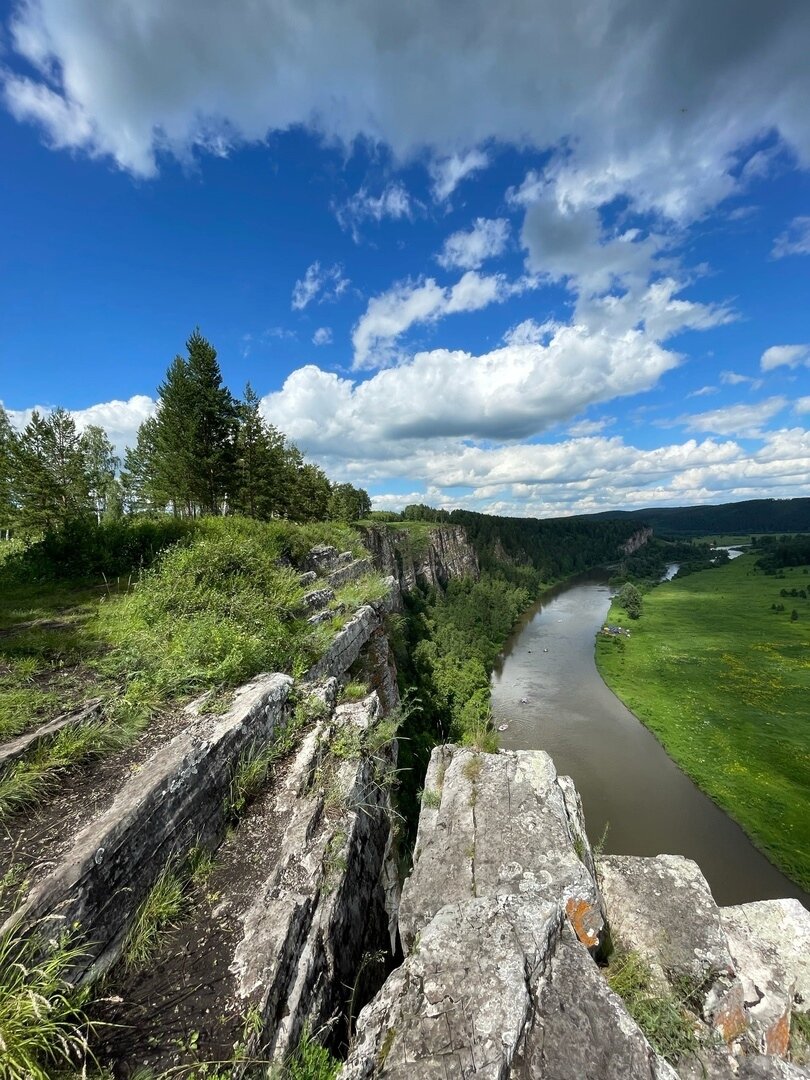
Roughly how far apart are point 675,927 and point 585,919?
1.38m

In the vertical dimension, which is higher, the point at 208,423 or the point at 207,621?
the point at 208,423

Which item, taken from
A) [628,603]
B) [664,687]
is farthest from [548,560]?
→ [664,687]

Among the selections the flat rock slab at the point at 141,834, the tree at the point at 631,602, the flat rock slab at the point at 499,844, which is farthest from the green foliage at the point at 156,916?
the tree at the point at 631,602

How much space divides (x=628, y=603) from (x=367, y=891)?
3181 inches

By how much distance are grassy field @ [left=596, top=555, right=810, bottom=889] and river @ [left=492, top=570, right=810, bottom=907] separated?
3.34 feet

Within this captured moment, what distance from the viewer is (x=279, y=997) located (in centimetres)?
339

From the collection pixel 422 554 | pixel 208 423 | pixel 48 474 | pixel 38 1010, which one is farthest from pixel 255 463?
pixel 422 554

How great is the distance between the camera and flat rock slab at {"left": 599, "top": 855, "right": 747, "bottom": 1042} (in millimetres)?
4023

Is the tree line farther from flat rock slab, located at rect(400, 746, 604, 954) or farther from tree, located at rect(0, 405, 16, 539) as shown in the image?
flat rock slab, located at rect(400, 746, 604, 954)

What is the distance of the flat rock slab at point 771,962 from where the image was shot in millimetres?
4020

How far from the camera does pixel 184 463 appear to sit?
1074 inches

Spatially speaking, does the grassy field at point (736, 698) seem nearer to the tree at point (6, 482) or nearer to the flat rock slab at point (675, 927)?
the flat rock slab at point (675, 927)

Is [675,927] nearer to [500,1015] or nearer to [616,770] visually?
[500,1015]

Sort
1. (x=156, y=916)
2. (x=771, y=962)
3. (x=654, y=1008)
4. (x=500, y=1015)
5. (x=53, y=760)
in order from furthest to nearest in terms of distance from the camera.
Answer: (x=771, y=962) → (x=53, y=760) → (x=654, y=1008) → (x=156, y=916) → (x=500, y=1015)
